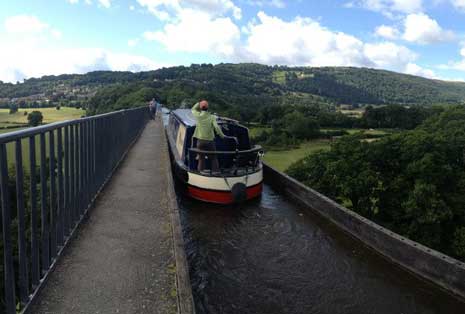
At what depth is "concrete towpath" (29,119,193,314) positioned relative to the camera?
3.92 m

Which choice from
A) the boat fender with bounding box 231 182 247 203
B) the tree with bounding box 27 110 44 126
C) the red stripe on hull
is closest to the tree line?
the red stripe on hull

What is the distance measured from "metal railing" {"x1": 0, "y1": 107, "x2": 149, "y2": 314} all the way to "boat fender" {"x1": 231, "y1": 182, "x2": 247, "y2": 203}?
15.8ft

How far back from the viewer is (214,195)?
1133 cm

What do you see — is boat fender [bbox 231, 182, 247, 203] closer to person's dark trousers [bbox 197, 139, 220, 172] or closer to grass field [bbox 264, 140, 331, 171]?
person's dark trousers [bbox 197, 139, 220, 172]

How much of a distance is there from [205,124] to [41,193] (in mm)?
7578

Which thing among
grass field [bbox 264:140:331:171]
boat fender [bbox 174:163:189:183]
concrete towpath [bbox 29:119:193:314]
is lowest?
grass field [bbox 264:140:331:171]

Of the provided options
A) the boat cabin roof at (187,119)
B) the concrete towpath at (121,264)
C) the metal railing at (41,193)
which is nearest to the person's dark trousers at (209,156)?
the boat cabin roof at (187,119)

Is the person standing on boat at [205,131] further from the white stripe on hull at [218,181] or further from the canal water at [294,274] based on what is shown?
the canal water at [294,274]

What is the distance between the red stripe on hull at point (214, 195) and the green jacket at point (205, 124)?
1552 mm

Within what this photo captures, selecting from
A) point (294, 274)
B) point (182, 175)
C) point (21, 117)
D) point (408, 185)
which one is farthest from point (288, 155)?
point (294, 274)

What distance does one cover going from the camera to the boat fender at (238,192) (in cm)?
1123

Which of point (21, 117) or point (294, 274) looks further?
point (21, 117)

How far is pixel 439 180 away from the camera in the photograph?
71.7 ft

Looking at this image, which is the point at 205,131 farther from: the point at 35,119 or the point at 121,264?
the point at 121,264
